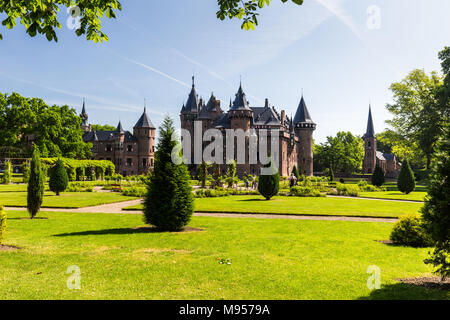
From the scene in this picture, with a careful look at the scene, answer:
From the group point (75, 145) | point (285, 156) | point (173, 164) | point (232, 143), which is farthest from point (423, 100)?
point (75, 145)

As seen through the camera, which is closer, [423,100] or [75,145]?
[423,100]

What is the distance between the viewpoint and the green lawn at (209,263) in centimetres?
561

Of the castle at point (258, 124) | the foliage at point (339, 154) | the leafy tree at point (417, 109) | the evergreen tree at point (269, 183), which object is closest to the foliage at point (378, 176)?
the leafy tree at point (417, 109)

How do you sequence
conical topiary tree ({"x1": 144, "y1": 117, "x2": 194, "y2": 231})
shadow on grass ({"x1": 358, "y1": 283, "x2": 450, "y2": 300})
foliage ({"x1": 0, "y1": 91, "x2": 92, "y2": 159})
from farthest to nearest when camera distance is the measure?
foliage ({"x1": 0, "y1": 91, "x2": 92, "y2": 159}) → conical topiary tree ({"x1": 144, "y1": 117, "x2": 194, "y2": 231}) → shadow on grass ({"x1": 358, "y1": 283, "x2": 450, "y2": 300})

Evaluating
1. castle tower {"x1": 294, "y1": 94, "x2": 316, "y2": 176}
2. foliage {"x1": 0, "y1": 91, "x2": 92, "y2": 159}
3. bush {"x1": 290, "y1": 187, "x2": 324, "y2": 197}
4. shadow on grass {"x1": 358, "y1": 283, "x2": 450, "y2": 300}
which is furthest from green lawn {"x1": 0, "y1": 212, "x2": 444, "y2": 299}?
castle tower {"x1": 294, "y1": 94, "x2": 316, "y2": 176}

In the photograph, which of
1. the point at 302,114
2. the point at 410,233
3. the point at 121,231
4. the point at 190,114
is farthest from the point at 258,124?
the point at 410,233

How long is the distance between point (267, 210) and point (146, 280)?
12683 mm

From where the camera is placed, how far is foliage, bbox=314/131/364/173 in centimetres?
8550

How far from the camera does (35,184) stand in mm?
13969

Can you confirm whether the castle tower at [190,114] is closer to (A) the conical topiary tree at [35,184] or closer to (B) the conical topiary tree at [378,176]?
(B) the conical topiary tree at [378,176]

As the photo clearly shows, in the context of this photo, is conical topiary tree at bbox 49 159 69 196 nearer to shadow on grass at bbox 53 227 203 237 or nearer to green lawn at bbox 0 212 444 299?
green lawn at bbox 0 212 444 299

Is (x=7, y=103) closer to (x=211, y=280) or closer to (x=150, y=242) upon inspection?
(x=150, y=242)

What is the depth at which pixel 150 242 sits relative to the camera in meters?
9.82

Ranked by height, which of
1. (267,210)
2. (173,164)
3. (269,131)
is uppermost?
(269,131)
